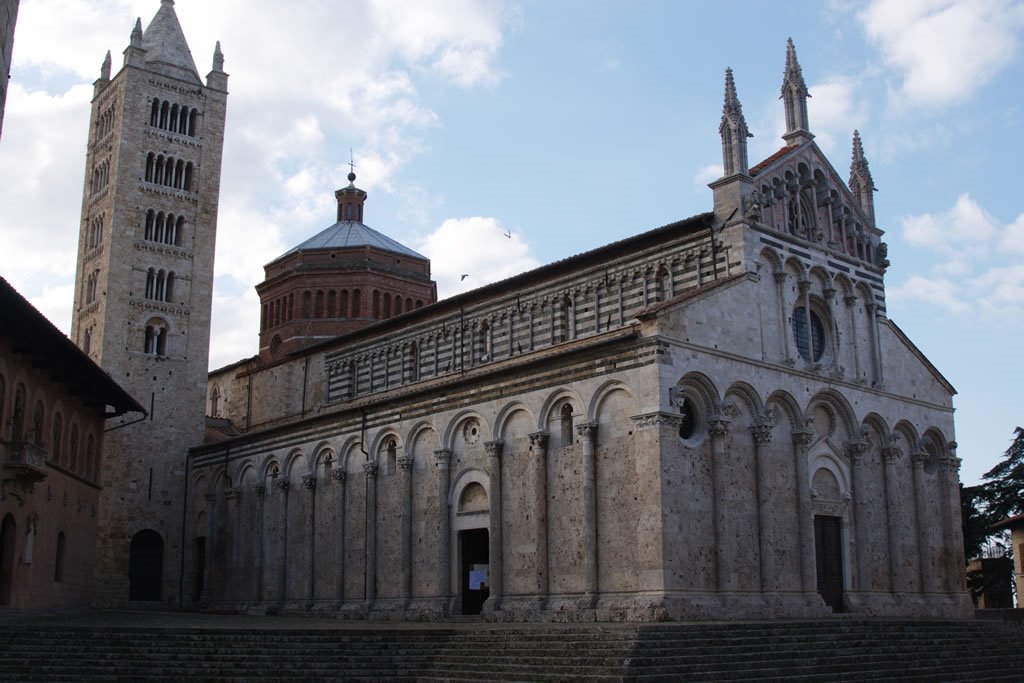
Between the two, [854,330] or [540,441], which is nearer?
[540,441]

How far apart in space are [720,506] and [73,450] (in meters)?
19.4

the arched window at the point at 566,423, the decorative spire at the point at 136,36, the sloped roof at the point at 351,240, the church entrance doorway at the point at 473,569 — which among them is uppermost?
the decorative spire at the point at 136,36

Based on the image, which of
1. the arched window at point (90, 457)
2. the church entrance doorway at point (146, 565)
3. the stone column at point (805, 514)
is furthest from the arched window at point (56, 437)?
the stone column at point (805, 514)

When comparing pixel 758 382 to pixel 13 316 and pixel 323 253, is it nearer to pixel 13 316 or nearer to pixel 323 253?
pixel 13 316

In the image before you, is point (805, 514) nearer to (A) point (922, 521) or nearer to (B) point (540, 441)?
A: (A) point (922, 521)

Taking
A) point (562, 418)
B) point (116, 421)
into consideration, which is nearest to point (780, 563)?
point (562, 418)

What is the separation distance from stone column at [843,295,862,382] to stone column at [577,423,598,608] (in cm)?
902

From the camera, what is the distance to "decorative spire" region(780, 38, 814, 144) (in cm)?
2991

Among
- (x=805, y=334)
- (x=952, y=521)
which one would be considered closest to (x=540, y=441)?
(x=805, y=334)

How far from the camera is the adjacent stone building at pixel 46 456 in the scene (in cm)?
2423

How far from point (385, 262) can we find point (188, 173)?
29.1 ft

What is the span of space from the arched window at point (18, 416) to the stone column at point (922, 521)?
23645 millimetres

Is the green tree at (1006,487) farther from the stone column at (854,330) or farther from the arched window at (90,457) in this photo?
the arched window at (90,457)

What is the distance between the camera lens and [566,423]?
25328 mm
